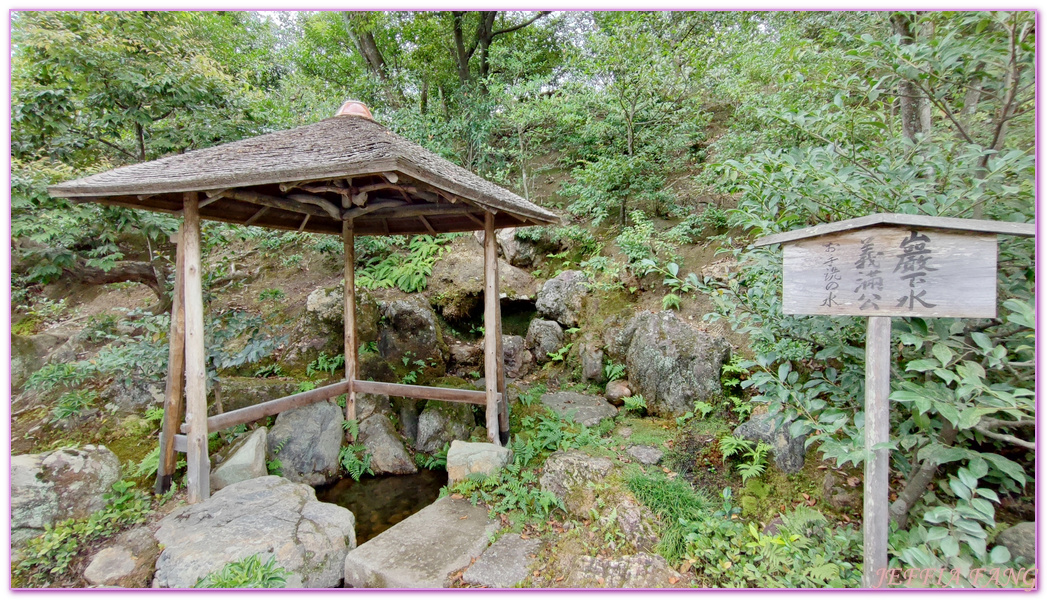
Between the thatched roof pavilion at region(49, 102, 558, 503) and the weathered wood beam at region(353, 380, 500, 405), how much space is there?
14mm

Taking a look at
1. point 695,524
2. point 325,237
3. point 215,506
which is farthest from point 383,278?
point 695,524

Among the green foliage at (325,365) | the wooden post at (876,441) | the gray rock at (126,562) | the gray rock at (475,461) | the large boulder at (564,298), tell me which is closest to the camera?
the wooden post at (876,441)

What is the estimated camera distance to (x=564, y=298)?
7.96 meters

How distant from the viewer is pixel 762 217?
3.06 m

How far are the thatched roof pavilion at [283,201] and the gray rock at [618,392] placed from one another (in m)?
1.71

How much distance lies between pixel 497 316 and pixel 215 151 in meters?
3.57

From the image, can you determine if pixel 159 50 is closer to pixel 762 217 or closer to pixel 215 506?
pixel 215 506

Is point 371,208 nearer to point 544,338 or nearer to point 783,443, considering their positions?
point 544,338

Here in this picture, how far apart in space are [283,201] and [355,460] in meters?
3.22

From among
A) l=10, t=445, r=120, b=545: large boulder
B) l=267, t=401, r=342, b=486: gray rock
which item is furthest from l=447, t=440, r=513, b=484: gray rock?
l=10, t=445, r=120, b=545: large boulder

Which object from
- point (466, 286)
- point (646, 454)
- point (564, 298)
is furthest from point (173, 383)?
point (564, 298)

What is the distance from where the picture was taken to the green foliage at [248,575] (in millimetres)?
3074

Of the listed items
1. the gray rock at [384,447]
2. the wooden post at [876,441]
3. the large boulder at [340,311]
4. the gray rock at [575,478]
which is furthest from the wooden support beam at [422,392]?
the wooden post at [876,441]

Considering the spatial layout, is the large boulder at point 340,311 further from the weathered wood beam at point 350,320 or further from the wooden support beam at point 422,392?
the wooden support beam at point 422,392
